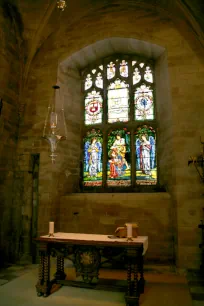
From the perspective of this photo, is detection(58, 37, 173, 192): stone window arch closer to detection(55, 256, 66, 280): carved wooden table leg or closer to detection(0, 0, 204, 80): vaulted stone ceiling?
detection(0, 0, 204, 80): vaulted stone ceiling

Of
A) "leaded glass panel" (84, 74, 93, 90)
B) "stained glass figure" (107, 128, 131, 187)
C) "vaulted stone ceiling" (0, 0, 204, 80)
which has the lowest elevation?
"stained glass figure" (107, 128, 131, 187)

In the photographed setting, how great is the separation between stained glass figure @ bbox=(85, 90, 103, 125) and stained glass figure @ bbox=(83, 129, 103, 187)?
351 millimetres

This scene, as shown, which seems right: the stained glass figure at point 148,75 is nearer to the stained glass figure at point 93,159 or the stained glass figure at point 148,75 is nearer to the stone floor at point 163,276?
the stained glass figure at point 93,159

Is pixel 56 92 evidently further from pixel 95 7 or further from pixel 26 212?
pixel 26 212

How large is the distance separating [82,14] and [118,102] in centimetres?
261

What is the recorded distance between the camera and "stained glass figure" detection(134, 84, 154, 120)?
7410mm

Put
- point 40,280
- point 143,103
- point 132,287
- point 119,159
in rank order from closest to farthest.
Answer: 1. point 132,287
2. point 40,280
3. point 119,159
4. point 143,103

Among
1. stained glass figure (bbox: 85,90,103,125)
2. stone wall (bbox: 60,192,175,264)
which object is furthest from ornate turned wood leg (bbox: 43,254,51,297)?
stained glass figure (bbox: 85,90,103,125)

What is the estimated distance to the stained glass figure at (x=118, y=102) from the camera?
7.64 m

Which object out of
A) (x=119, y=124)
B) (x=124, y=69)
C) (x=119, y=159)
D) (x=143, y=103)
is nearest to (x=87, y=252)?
(x=119, y=159)

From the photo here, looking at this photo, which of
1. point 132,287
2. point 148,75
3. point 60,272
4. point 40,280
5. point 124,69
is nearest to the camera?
point 132,287

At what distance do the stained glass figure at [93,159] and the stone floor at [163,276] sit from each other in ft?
8.12

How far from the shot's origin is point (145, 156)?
23.4 ft

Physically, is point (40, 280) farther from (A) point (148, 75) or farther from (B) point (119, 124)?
(A) point (148, 75)
